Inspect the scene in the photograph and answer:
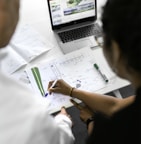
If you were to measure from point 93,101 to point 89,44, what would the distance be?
1.14 ft

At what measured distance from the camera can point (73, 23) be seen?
5.07ft

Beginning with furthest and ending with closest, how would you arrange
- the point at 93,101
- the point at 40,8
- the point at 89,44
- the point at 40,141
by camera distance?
the point at 40,8, the point at 89,44, the point at 93,101, the point at 40,141

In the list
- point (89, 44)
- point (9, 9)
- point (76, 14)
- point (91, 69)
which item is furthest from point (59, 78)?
point (9, 9)

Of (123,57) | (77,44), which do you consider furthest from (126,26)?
(77,44)

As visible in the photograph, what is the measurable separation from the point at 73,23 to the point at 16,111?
0.89m

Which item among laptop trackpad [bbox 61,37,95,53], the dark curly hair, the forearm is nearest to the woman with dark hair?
the dark curly hair

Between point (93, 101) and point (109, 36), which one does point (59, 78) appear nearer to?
point (93, 101)

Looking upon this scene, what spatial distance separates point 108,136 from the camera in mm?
780

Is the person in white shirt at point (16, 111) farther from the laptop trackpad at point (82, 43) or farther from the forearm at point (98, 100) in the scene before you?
the laptop trackpad at point (82, 43)

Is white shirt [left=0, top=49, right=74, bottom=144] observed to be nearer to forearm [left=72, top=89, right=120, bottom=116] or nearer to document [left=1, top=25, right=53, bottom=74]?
forearm [left=72, top=89, right=120, bottom=116]

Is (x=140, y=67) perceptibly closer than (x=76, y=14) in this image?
Yes

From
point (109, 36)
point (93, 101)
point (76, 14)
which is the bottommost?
point (93, 101)

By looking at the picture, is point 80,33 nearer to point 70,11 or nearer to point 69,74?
point 70,11

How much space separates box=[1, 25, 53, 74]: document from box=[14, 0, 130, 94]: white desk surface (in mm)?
31
